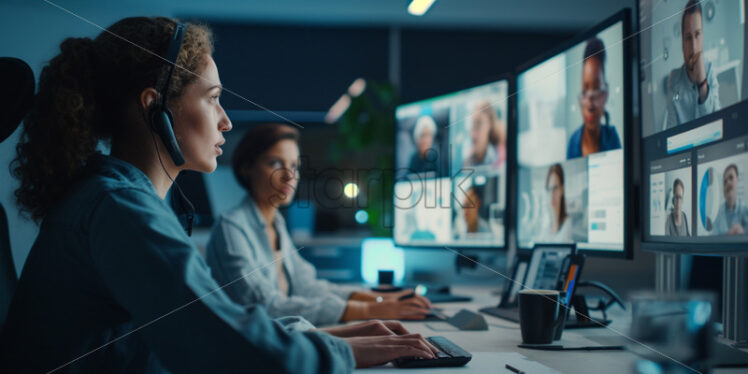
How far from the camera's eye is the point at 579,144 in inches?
52.5

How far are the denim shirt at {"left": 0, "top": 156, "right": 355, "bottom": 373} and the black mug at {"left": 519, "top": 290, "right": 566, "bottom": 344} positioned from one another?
432 millimetres

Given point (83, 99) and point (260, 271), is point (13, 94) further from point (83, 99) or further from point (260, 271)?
point (260, 271)

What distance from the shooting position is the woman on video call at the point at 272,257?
146 cm

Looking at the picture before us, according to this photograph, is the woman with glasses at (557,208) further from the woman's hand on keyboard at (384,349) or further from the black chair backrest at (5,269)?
the black chair backrest at (5,269)

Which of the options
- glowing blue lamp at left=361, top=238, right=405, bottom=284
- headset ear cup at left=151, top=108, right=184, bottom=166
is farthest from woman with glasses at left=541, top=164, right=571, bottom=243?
glowing blue lamp at left=361, top=238, right=405, bottom=284

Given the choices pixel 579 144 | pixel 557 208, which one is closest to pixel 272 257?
pixel 557 208

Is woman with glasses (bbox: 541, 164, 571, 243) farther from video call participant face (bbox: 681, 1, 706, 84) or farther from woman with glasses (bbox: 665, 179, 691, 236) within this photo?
video call participant face (bbox: 681, 1, 706, 84)

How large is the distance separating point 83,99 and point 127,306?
1.25 ft

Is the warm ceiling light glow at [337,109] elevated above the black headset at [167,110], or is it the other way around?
the warm ceiling light glow at [337,109]

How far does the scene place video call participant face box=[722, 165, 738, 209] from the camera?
86 cm

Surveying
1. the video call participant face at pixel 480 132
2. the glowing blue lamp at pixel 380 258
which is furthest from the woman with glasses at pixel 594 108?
the glowing blue lamp at pixel 380 258

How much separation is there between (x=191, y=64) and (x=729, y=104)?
88 centimetres

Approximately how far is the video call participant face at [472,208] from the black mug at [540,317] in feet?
2.56

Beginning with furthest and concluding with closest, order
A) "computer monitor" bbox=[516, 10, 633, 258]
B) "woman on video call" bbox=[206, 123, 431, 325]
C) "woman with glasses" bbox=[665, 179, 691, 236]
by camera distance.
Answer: "woman on video call" bbox=[206, 123, 431, 325], "computer monitor" bbox=[516, 10, 633, 258], "woman with glasses" bbox=[665, 179, 691, 236]
